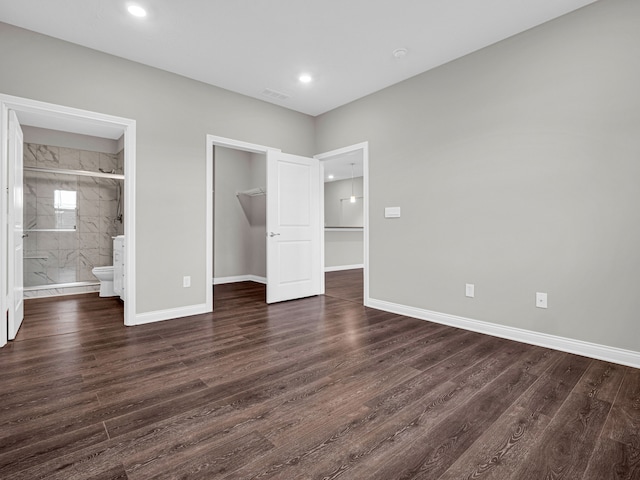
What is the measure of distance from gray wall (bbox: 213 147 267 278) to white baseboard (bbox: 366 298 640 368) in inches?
135

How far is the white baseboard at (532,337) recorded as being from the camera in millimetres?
2391

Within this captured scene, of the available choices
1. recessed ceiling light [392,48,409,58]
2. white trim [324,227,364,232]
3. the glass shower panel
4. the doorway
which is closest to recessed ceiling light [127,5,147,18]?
the doorway

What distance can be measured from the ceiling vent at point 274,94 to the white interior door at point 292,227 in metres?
0.71

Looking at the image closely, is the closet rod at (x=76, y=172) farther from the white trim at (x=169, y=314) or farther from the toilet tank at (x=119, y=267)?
the white trim at (x=169, y=314)

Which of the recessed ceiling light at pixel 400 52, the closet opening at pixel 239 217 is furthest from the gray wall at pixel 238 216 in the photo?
the recessed ceiling light at pixel 400 52

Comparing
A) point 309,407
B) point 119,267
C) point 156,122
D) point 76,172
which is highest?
point 156,122

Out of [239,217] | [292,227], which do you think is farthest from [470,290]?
[239,217]

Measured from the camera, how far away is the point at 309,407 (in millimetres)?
1806

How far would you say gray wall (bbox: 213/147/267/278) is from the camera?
615 centimetres

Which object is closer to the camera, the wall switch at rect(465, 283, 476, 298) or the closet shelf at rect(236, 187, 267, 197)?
the wall switch at rect(465, 283, 476, 298)

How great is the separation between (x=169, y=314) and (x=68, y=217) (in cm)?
314

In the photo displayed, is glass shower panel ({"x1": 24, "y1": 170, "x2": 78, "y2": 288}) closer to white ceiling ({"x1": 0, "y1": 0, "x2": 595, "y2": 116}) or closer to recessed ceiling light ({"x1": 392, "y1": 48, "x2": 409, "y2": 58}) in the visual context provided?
white ceiling ({"x1": 0, "y1": 0, "x2": 595, "y2": 116})

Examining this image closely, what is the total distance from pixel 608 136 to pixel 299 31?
2.61m

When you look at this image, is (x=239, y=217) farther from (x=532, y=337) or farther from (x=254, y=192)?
(x=532, y=337)
